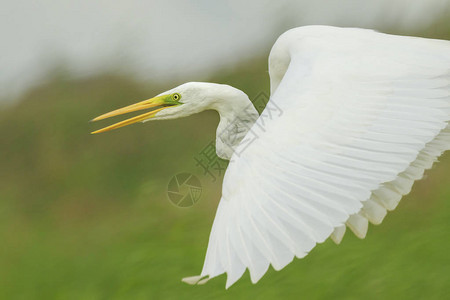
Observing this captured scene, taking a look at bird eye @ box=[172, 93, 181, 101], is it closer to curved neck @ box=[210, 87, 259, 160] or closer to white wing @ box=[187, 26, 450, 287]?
curved neck @ box=[210, 87, 259, 160]

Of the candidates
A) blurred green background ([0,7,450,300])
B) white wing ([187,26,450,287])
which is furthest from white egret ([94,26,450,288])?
blurred green background ([0,7,450,300])

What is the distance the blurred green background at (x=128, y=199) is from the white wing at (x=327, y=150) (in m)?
1.21

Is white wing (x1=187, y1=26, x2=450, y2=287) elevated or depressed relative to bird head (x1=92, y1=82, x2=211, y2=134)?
elevated

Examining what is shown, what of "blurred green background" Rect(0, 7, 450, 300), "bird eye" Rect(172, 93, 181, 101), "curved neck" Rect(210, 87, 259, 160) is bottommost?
"blurred green background" Rect(0, 7, 450, 300)

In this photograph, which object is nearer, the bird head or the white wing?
the white wing

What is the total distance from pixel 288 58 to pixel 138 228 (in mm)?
1582

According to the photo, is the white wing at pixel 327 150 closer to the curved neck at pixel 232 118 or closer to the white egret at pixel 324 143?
the white egret at pixel 324 143

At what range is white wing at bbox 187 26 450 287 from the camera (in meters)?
1.41

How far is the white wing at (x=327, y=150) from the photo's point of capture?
4.62 feet

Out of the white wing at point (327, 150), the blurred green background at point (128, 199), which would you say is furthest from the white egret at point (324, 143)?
the blurred green background at point (128, 199)

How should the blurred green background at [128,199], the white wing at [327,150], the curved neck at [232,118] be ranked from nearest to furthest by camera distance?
the white wing at [327,150] → the curved neck at [232,118] → the blurred green background at [128,199]

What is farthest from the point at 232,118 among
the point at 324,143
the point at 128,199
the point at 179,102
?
the point at 128,199

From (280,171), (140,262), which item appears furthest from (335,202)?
(140,262)

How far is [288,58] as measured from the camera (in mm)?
2203
